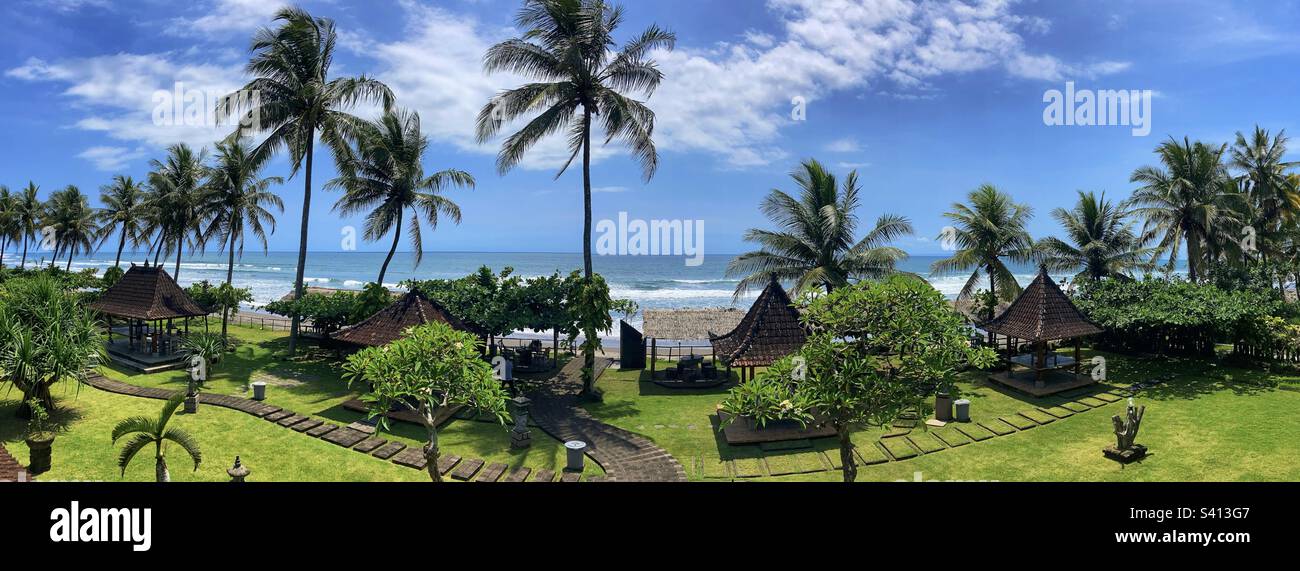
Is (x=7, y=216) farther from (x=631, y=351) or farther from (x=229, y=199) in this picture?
(x=631, y=351)

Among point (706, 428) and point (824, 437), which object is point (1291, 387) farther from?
point (706, 428)

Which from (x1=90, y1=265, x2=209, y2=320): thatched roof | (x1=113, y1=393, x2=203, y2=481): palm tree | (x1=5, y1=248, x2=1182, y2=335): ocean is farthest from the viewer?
(x1=5, y1=248, x2=1182, y2=335): ocean

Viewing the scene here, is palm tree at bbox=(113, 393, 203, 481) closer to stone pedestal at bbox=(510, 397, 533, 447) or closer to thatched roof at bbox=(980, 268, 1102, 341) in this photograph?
stone pedestal at bbox=(510, 397, 533, 447)

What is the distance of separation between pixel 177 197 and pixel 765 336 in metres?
27.8

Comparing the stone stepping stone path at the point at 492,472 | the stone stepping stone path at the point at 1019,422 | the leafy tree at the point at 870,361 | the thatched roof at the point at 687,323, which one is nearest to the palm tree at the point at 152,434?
the stone stepping stone path at the point at 492,472

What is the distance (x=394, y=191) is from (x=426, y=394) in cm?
1741

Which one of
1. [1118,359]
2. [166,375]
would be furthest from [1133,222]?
[166,375]

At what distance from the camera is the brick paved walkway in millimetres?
11054

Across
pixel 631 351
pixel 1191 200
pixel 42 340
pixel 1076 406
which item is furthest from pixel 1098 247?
pixel 42 340

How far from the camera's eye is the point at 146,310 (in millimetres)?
19031

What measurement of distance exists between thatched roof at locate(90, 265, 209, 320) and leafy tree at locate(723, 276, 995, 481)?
20.9m

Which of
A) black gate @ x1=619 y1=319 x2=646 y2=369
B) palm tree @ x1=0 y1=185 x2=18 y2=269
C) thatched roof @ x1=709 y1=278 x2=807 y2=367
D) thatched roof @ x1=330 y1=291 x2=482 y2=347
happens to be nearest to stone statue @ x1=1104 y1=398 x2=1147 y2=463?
thatched roof @ x1=709 y1=278 x2=807 y2=367

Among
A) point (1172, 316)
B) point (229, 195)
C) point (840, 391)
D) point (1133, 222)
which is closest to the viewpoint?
point (840, 391)

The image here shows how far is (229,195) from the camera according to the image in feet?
81.6
